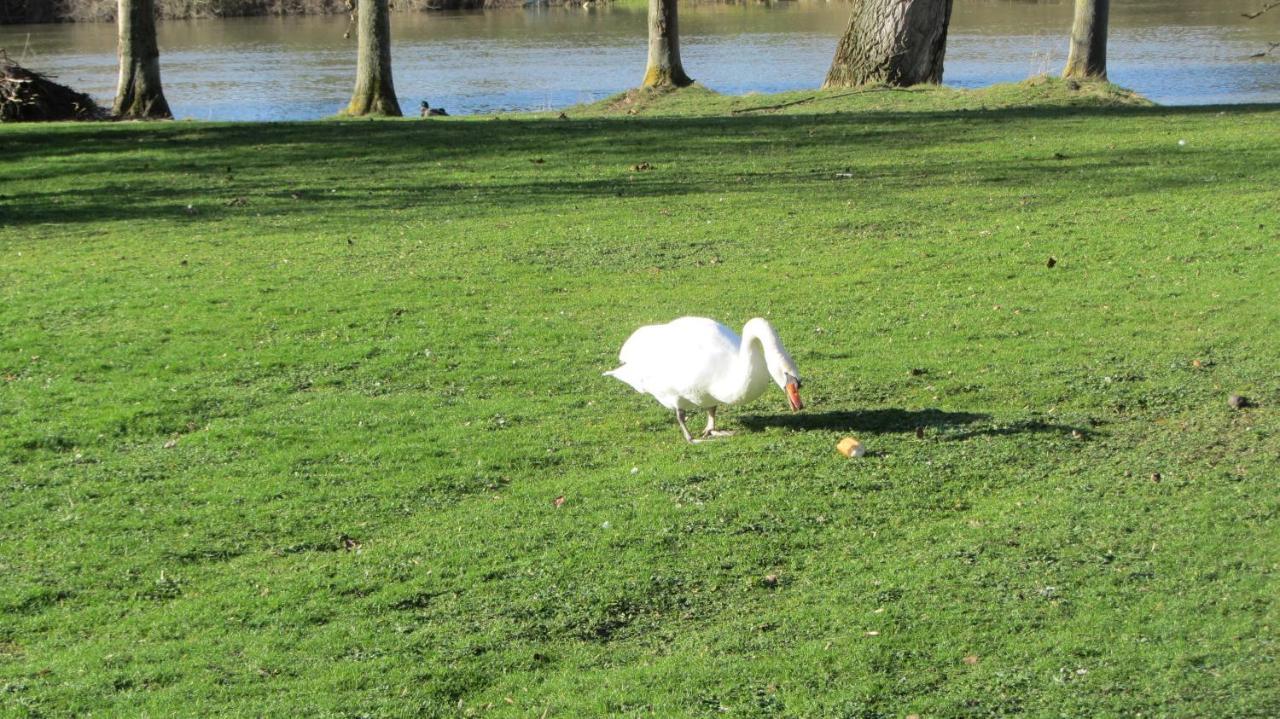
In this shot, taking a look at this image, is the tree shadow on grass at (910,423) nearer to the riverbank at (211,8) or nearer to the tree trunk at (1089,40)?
the tree trunk at (1089,40)

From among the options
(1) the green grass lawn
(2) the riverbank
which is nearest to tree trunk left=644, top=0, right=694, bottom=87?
(1) the green grass lawn

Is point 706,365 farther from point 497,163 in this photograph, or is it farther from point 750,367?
point 497,163

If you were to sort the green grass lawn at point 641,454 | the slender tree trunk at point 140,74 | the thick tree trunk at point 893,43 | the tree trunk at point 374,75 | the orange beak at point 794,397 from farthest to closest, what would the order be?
the tree trunk at point 374,75 → the thick tree trunk at point 893,43 → the slender tree trunk at point 140,74 → the orange beak at point 794,397 → the green grass lawn at point 641,454

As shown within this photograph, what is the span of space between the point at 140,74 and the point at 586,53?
19.9 meters

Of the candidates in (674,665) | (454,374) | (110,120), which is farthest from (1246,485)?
(110,120)

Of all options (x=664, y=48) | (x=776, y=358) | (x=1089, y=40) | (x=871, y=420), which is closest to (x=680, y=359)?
(x=776, y=358)

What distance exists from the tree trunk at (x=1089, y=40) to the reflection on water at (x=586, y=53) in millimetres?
2081

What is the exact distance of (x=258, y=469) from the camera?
784 cm

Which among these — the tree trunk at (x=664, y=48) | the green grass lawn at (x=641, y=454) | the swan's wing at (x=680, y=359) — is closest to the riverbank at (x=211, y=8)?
the tree trunk at (x=664, y=48)

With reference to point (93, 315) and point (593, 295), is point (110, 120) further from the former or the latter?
point (593, 295)

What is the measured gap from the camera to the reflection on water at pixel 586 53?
106ft

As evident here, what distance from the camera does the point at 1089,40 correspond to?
2417 cm

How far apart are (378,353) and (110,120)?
16499 mm

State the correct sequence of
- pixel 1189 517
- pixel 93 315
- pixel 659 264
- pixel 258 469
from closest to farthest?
pixel 1189 517 → pixel 258 469 → pixel 93 315 → pixel 659 264
